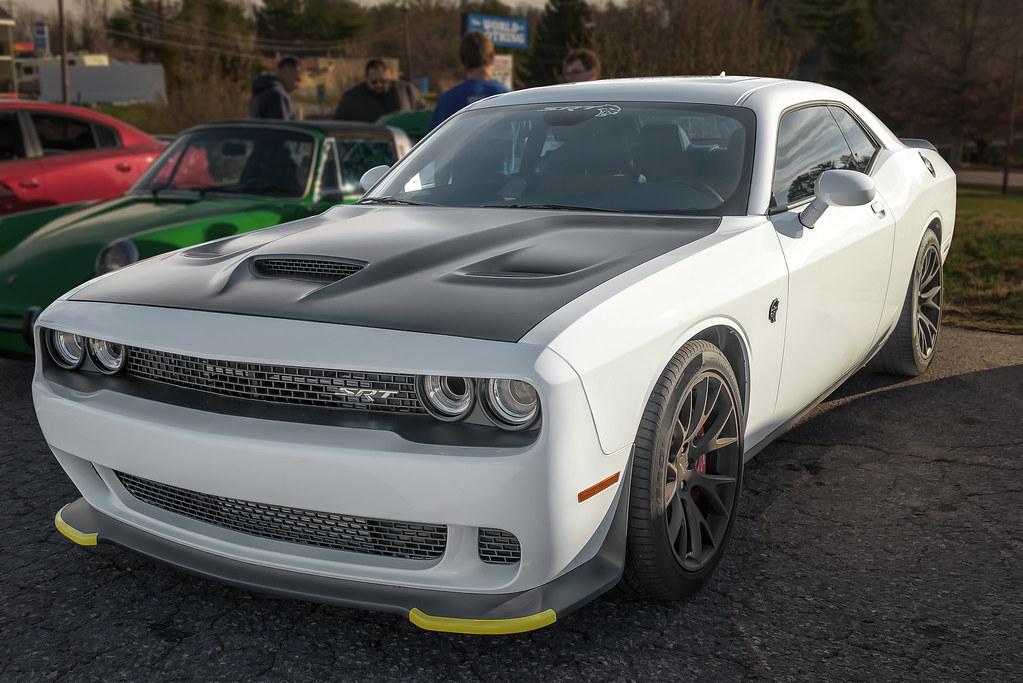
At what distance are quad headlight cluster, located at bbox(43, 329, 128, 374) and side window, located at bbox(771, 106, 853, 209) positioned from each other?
2.14 meters

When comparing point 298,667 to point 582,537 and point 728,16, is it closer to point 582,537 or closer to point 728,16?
point 582,537

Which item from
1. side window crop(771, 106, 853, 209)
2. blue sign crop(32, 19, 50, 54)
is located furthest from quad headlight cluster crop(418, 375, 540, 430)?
blue sign crop(32, 19, 50, 54)

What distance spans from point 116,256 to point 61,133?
4204 millimetres

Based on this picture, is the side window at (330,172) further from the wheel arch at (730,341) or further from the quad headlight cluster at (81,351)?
the wheel arch at (730,341)

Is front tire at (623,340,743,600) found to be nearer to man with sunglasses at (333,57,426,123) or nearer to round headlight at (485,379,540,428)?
round headlight at (485,379,540,428)

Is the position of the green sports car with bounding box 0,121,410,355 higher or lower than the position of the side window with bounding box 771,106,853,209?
lower

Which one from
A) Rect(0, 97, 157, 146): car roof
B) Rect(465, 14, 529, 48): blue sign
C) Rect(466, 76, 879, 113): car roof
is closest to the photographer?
Rect(466, 76, 879, 113): car roof

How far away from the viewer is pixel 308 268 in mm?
3029

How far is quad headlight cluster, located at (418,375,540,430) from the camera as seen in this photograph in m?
2.45

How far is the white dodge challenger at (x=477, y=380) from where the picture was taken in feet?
8.01

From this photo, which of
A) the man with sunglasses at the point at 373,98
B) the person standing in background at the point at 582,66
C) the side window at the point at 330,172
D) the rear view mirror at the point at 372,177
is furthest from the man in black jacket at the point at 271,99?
the rear view mirror at the point at 372,177

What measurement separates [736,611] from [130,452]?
5.55 ft

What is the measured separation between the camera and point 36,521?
3711 millimetres

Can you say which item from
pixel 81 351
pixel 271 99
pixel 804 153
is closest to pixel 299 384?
pixel 81 351
